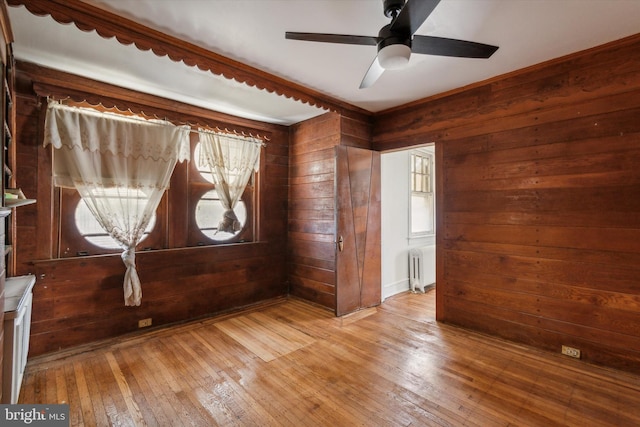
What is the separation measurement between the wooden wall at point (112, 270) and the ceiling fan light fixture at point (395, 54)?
8.40 feet

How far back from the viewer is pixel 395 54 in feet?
5.41

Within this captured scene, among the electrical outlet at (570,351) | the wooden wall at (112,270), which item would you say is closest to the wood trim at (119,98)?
the wooden wall at (112,270)

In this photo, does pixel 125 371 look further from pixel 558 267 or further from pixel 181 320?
pixel 558 267

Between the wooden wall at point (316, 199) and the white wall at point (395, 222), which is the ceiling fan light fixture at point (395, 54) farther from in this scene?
the white wall at point (395, 222)

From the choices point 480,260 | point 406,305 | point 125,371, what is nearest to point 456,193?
point 480,260

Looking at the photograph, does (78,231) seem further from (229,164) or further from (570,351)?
(570,351)

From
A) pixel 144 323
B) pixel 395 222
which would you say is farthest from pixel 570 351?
pixel 144 323

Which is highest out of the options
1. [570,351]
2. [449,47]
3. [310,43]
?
[310,43]

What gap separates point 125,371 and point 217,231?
67.3 inches

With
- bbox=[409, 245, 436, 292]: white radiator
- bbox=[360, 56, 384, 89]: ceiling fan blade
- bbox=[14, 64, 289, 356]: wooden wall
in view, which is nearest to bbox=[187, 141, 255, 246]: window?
bbox=[14, 64, 289, 356]: wooden wall

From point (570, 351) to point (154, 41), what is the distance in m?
4.14

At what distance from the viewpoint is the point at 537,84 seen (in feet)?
8.62

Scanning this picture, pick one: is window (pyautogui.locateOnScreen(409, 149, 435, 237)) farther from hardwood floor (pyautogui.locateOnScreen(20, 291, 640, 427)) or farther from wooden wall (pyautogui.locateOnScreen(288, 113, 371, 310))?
hardwood floor (pyautogui.locateOnScreen(20, 291, 640, 427))

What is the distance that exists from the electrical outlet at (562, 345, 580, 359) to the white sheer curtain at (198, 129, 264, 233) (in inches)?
140
